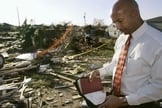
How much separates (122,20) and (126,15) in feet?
0.21

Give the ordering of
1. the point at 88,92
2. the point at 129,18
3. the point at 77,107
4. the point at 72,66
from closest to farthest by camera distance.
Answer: the point at 129,18 → the point at 88,92 → the point at 77,107 → the point at 72,66

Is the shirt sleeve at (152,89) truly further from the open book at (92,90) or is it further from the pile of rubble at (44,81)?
the pile of rubble at (44,81)

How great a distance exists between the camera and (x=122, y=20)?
323 centimetres

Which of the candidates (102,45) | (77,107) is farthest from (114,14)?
(102,45)

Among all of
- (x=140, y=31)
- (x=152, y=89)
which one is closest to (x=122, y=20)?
(x=140, y=31)

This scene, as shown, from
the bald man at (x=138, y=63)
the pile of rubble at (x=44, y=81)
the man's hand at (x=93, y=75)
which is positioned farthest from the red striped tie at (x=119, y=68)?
the pile of rubble at (x=44, y=81)

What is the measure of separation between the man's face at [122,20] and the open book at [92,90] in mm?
680

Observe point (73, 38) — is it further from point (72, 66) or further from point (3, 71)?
point (3, 71)

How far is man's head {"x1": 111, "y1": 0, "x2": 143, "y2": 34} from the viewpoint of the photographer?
10.5 ft

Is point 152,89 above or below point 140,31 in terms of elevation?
below

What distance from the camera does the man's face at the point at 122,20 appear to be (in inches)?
126

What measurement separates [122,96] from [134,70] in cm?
37

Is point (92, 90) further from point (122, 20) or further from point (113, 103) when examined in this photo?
point (122, 20)

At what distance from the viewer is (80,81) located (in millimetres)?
3504
